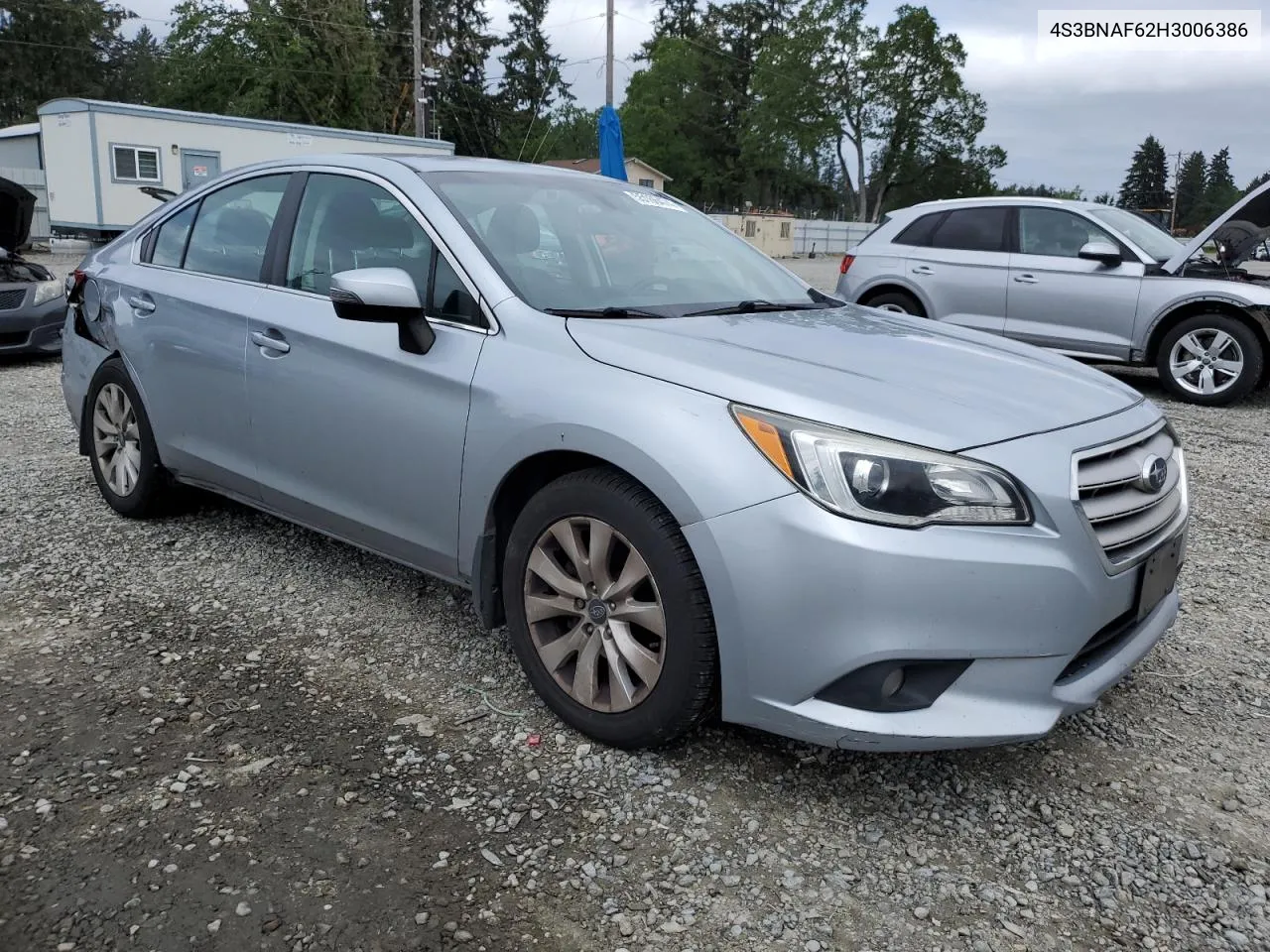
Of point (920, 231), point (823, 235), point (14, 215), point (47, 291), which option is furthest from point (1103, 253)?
point (823, 235)

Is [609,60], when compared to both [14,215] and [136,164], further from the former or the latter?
[14,215]

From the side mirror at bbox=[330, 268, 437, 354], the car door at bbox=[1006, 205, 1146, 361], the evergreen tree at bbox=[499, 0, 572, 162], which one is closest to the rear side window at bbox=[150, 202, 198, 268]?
the side mirror at bbox=[330, 268, 437, 354]

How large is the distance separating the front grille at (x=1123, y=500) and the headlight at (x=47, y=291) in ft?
32.0

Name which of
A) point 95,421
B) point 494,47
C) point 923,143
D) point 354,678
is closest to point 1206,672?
point 354,678

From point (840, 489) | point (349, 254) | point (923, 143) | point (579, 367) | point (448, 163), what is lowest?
point (840, 489)

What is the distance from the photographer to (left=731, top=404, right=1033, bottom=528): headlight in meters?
2.33

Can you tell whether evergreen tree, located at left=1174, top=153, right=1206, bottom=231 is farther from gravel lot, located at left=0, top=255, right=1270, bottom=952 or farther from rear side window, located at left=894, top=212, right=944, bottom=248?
gravel lot, located at left=0, top=255, right=1270, bottom=952

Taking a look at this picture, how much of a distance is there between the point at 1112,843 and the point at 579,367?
1.76 meters

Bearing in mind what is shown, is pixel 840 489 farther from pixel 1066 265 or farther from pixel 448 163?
pixel 1066 265

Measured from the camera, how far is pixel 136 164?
24516mm

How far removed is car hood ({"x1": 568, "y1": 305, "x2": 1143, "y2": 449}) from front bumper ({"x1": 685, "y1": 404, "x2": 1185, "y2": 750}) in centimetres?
16

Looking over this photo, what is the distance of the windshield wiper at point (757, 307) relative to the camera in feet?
10.8

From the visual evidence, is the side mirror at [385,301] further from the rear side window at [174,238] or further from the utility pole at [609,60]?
the utility pole at [609,60]

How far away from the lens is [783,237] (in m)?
40.9
